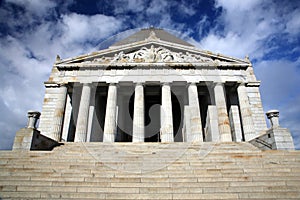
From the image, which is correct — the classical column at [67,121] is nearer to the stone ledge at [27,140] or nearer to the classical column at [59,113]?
the classical column at [59,113]

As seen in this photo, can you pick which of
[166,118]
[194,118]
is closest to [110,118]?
[166,118]

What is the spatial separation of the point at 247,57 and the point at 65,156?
21.6m

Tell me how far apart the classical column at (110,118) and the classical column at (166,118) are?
15.0ft

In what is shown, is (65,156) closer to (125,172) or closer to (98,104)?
(125,172)

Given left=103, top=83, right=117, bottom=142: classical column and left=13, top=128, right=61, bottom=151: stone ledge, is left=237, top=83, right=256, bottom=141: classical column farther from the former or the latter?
left=13, top=128, right=61, bottom=151: stone ledge

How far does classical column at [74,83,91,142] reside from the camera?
19.6m

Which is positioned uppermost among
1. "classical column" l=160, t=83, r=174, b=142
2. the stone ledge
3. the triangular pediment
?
the triangular pediment

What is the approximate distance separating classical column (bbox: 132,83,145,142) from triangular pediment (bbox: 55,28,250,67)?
325 cm

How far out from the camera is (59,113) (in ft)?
67.8

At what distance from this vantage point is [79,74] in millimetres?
22406

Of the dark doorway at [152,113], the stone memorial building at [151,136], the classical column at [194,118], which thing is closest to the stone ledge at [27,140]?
the stone memorial building at [151,136]

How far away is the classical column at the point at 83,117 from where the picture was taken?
19641 millimetres

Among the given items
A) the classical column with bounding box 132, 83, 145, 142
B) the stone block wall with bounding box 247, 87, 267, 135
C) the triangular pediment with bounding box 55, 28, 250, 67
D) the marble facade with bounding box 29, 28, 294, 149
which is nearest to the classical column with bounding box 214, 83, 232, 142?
the marble facade with bounding box 29, 28, 294, 149

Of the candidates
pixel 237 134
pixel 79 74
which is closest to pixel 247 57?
pixel 237 134
